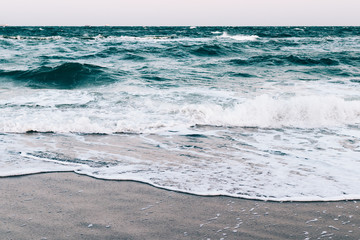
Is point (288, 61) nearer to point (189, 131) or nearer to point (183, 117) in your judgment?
point (183, 117)

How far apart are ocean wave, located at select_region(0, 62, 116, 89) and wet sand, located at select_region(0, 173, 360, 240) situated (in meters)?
6.98

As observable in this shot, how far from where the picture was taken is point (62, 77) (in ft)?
33.6

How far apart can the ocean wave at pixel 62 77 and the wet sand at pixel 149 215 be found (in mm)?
6981

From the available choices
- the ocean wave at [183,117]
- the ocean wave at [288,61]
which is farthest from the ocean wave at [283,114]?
the ocean wave at [288,61]

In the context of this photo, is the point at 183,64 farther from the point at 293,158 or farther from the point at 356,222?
the point at 356,222

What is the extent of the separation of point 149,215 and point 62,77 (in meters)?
8.66

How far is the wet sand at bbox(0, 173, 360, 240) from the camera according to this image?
227 cm

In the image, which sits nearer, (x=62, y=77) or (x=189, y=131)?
(x=189, y=131)

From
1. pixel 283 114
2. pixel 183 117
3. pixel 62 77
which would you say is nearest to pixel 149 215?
pixel 183 117

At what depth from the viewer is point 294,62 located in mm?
14352

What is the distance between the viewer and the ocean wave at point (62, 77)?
31.8 ft

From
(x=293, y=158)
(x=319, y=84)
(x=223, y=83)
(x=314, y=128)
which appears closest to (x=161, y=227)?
(x=293, y=158)

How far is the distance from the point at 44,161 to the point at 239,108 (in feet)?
11.9

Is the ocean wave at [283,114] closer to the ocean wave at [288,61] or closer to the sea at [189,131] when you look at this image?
the sea at [189,131]
